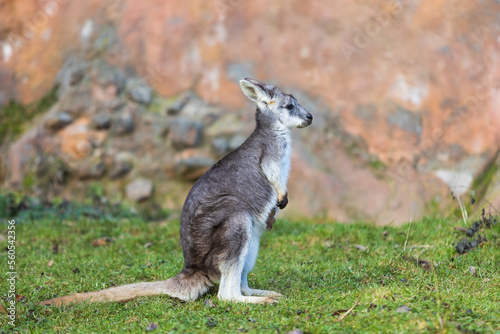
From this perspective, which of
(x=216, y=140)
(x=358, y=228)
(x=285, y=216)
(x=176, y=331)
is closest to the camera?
(x=176, y=331)

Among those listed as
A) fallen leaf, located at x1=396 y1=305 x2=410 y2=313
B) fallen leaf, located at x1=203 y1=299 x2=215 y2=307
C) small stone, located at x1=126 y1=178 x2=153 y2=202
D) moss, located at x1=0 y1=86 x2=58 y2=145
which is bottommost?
small stone, located at x1=126 y1=178 x2=153 y2=202

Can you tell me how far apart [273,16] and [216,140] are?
3210 millimetres

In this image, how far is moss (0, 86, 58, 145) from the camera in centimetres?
1343

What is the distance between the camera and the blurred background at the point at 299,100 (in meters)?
11.0

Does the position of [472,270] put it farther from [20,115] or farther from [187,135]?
[20,115]

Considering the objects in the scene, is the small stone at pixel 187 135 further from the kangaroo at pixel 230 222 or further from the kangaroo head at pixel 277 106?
the kangaroo at pixel 230 222

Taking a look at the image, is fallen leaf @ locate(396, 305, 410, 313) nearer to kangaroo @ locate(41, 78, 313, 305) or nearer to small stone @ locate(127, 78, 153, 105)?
kangaroo @ locate(41, 78, 313, 305)

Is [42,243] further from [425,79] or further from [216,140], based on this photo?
[425,79]

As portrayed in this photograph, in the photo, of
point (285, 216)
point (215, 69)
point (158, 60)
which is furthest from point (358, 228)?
→ point (158, 60)

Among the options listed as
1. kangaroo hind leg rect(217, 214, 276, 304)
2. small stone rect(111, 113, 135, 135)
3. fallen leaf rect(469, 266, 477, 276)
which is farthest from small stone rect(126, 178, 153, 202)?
fallen leaf rect(469, 266, 477, 276)

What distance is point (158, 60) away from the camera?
12.4 meters

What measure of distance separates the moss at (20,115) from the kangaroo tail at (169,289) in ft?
31.1

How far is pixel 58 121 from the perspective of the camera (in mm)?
12258

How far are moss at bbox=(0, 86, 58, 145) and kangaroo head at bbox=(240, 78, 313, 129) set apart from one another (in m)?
9.06
